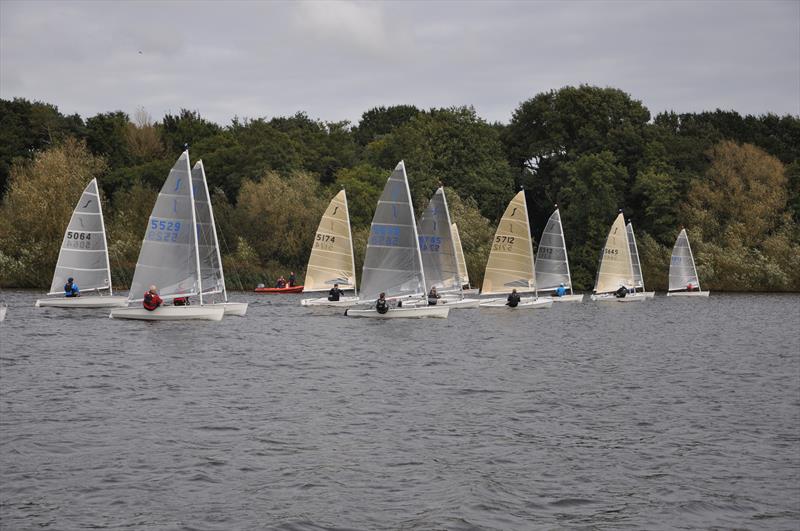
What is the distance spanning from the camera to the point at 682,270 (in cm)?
8669

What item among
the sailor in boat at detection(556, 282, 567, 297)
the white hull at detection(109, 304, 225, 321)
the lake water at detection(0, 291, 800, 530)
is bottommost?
the lake water at detection(0, 291, 800, 530)

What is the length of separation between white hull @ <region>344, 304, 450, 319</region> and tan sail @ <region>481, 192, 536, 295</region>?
11364 mm

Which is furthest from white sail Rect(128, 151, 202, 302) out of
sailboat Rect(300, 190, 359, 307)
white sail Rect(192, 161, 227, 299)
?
sailboat Rect(300, 190, 359, 307)

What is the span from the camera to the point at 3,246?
78688 millimetres

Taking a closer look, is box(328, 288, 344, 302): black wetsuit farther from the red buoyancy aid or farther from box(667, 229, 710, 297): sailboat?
box(667, 229, 710, 297): sailboat

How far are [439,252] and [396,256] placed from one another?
33.8 feet

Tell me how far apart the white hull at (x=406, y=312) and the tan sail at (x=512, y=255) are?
1136cm

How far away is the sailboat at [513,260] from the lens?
6241 cm

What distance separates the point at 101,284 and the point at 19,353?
20055 millimetres

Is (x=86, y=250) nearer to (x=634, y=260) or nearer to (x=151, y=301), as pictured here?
(x=151, y=301)

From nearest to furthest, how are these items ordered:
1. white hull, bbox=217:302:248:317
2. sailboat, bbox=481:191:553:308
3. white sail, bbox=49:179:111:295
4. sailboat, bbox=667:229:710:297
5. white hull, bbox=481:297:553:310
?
white hull, bbox=217:302:248:317 < white sail, bbox=49:179:111:295 < white hull, bbox=481:297:553:310 < sailboat, bbox=481:191:553:308 < sailboat, bbox=667:229:710:297

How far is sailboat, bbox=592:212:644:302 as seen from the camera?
252 feet

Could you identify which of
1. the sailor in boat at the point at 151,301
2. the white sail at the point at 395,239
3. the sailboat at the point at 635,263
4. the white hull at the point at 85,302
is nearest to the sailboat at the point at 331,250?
the white sail at the point at 395,239

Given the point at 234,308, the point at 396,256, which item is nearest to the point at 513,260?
the point at 396,256
